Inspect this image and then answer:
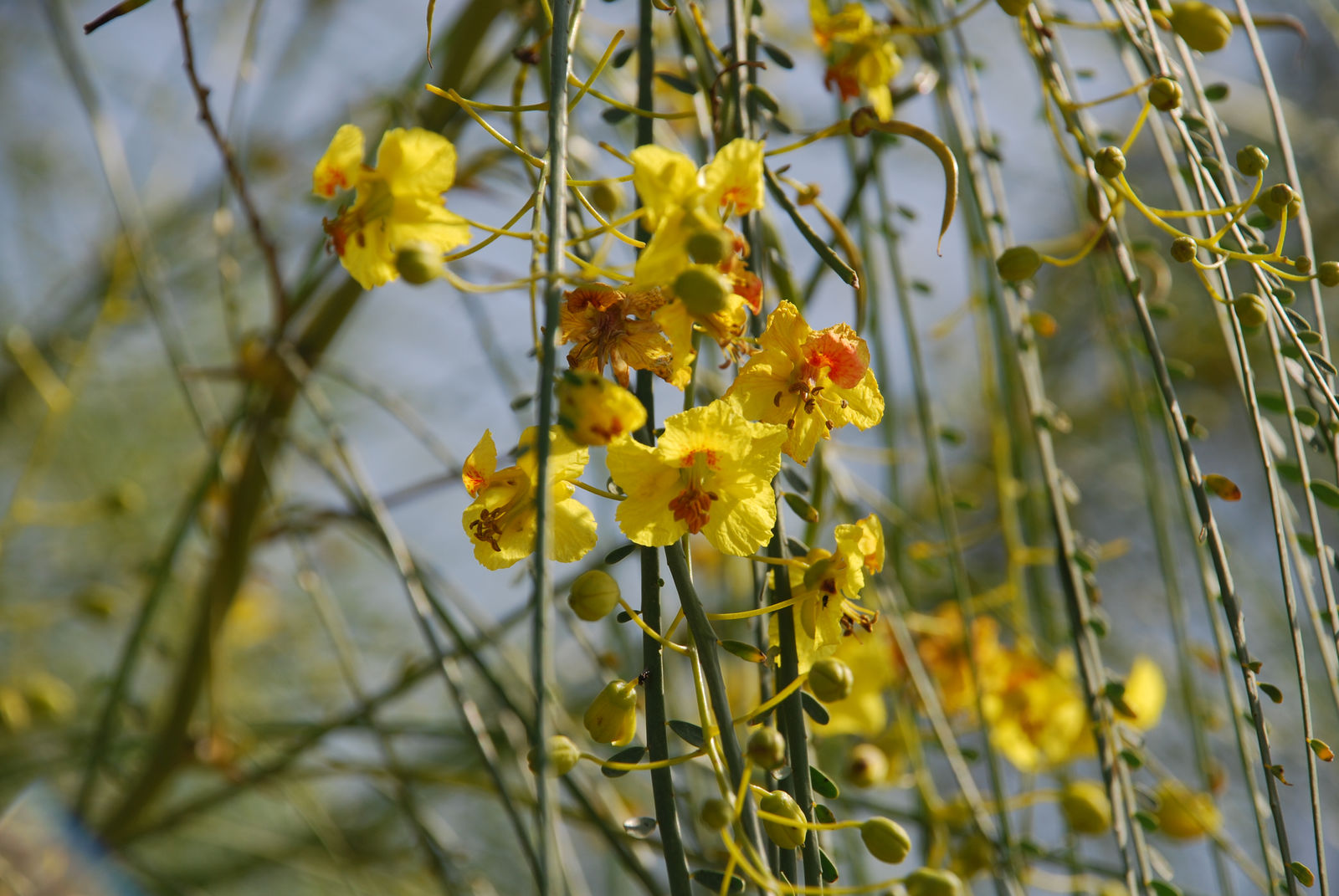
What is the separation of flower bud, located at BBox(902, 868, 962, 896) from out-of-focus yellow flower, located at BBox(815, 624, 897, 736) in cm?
49

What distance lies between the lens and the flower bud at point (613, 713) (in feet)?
1.48

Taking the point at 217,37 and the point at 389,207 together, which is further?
the point at 217,37

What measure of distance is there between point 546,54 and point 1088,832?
0.76m

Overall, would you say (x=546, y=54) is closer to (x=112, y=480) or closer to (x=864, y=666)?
(x=864, y=666)

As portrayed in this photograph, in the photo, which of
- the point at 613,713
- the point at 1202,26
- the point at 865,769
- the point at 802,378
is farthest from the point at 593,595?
the point at 1202,26

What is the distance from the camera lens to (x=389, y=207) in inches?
19.7

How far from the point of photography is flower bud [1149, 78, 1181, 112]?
515 mm

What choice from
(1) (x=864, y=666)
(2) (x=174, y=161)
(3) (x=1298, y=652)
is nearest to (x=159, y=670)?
(2) (x=174, y=161)

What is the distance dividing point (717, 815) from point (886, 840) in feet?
0.35

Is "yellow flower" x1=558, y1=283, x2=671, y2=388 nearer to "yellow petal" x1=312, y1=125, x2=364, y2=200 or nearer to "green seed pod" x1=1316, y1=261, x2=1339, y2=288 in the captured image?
"yellow petal" x1=312, y1=125, x2=364, y2=200

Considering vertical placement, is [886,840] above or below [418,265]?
below

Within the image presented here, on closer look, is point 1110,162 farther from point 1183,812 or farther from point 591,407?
point 1183,812

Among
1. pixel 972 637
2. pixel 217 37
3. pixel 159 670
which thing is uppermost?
pixel 217 37

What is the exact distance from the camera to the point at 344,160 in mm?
520
